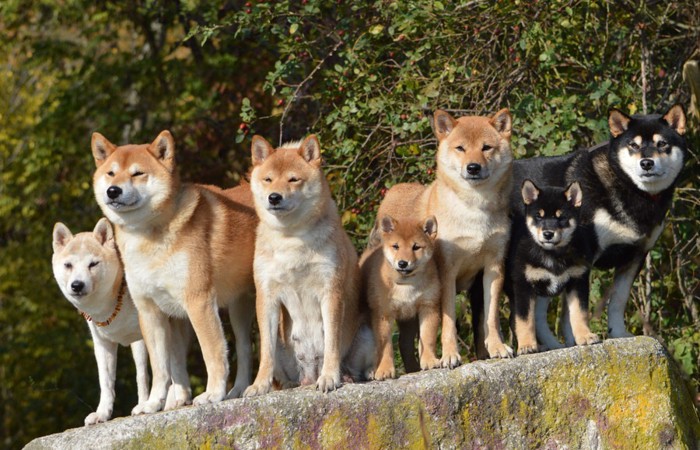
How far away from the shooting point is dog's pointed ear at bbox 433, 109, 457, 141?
7648 millimetres

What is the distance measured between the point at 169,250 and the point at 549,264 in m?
2.52

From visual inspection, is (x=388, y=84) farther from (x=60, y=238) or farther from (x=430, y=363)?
(x=430, y=363)

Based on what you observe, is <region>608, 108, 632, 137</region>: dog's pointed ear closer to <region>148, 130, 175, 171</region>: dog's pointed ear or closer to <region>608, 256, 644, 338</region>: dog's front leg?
<region>608, 256, 644, 338</region>: dog's front leg

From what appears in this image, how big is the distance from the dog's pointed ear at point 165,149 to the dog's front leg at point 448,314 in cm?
201

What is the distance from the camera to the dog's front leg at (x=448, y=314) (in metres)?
7.10

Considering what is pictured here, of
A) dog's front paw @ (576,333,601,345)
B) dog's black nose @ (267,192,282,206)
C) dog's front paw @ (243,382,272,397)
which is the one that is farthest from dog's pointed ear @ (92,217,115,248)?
dog's front paw @ (576,333,601,345)

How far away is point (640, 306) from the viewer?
9789 millimetres

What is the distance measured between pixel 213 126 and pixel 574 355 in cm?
830

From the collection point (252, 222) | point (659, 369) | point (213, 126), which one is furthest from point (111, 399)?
point (213, 126)

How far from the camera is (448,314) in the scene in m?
7.26

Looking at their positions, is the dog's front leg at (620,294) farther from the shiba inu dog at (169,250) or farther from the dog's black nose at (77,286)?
the dog's black nose at (77,286)

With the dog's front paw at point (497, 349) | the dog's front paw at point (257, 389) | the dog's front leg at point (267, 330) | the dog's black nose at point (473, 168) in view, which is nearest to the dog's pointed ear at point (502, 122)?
the dog's black nose at point (473, 168)

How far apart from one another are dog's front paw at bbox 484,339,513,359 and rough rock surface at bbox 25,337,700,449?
0.11m

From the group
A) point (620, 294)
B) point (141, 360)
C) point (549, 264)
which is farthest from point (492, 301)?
point (141, 360)
